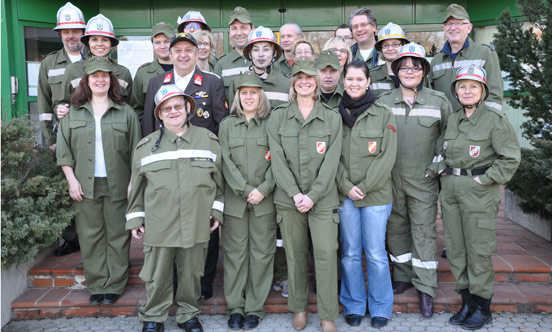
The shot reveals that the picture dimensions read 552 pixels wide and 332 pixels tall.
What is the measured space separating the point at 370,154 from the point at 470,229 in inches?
Result: 42.1

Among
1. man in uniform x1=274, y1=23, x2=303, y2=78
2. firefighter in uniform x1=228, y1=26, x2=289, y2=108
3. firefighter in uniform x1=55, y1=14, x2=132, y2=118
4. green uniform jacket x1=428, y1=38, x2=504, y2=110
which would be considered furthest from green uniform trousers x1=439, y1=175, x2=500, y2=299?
firefighter in uniform x1=55, y1=14, x2=132, y2=118

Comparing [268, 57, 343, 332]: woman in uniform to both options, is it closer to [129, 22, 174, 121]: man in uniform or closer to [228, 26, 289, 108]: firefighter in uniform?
[228, 26, 289, 108]: firefighter in uniform

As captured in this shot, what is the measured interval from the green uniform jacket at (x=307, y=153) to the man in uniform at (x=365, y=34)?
1616 millimetres

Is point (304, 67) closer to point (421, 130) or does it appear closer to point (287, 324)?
point (421, 130)

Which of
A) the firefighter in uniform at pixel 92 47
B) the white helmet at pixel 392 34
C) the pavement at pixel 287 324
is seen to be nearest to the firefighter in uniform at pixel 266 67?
the white helmet at pixel 392 34

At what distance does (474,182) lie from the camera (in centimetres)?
391

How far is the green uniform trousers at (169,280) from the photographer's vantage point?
A: 12.8 ft

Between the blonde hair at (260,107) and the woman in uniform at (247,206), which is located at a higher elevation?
the blonde hair at (260,107)

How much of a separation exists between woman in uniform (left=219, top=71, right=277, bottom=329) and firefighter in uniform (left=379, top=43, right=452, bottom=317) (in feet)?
4.06

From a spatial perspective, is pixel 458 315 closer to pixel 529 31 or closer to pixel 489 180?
pixel 489 180

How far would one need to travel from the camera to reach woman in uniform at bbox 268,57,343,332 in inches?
151

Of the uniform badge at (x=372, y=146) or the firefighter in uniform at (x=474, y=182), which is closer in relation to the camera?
the firefighter in uniform at (x=474, y=182)

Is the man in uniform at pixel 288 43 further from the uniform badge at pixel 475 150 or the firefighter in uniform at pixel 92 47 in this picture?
the uniform badge at pixel 475 150

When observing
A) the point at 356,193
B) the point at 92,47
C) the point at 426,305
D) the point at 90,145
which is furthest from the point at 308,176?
the point at 92,47
